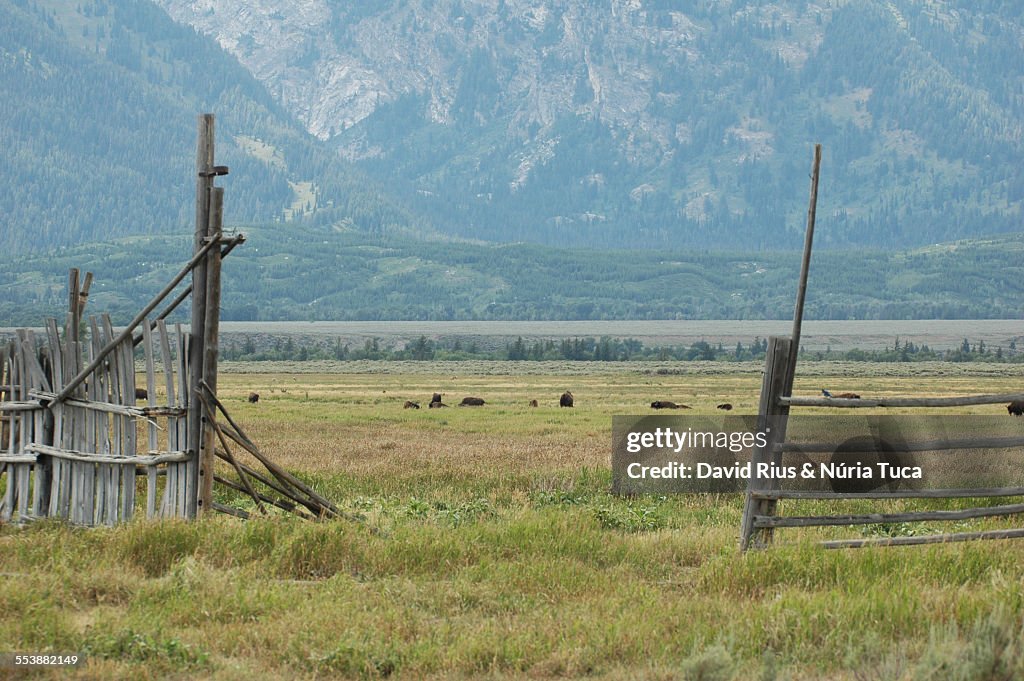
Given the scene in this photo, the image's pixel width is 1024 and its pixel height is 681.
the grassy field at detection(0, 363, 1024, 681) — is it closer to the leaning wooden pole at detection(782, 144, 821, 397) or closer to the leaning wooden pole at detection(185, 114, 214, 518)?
the leaning wooden pole at detection(185, 114, 214, 518)

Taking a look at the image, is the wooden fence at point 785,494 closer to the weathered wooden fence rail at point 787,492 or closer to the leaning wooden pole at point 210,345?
the weathered wooden fence rail at point 787,492

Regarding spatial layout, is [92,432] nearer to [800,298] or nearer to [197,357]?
[197,357]

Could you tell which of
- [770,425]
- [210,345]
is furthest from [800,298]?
[210,345]

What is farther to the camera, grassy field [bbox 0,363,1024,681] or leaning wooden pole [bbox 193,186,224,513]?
leaning wooden pole [bbox 193,186,224,513]

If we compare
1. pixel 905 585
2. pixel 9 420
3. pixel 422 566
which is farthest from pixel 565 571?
pixel 9 420

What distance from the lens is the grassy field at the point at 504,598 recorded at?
818cm

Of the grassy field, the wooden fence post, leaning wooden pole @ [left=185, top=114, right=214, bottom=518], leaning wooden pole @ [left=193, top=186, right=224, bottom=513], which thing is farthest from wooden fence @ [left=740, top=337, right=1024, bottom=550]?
leaning wooden pole @ [left=185, top=114, right=214, bottom=518]

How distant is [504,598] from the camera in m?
9.87

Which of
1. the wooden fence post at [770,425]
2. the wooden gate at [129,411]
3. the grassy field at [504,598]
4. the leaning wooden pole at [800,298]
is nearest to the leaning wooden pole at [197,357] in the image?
the wooden gate at [129,411]

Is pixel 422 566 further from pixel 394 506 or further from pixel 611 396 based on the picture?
pixel 611 396

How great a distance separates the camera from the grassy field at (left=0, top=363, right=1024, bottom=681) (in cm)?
818

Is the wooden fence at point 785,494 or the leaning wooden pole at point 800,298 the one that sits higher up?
the leaning wooden pole at point 800,298

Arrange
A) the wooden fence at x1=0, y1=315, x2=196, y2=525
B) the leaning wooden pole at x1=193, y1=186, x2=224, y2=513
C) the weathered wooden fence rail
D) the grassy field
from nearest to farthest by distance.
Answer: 1. the grassy field
2. the weathered wooden fence rail
3. the leaning wooden pole at x1=193, y1=186, x2=224, y2=513
4. the wooden fence at x1=0, y1=315, x2=196, y2=525

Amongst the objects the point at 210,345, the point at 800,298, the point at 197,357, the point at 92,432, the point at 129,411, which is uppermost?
the point at 800,298
